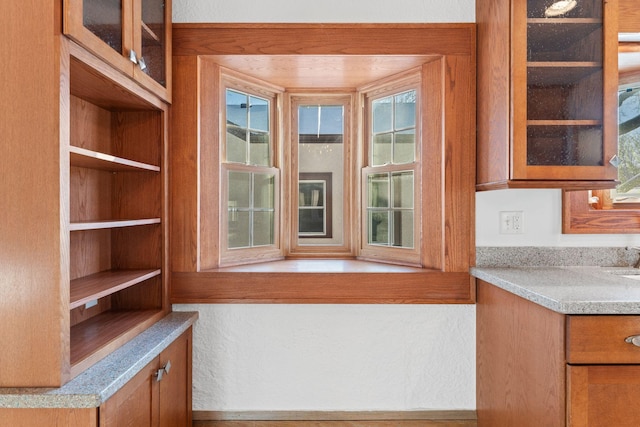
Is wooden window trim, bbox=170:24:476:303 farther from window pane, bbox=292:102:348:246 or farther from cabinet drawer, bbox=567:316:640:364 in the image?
cabinet drawer, bbox=567:316:640:364

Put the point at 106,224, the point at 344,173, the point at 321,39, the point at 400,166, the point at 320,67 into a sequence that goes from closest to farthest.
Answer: the point at 106,224
the point at 321,39
the point at 320,67
the point at 400,166
the point at 344,173

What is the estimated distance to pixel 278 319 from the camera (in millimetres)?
1969

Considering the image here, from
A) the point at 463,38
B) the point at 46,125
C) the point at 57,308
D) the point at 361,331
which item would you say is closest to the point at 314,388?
the point at 361,331

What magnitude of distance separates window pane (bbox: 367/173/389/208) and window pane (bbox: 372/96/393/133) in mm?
287

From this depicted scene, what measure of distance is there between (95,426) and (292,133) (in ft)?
5.85

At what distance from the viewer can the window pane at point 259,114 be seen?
227 centimetres

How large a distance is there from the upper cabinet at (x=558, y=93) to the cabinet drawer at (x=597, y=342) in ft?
2.02

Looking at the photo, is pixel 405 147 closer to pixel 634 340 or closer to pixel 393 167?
pixel 393 167

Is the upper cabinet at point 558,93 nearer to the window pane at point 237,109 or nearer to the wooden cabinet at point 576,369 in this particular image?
the wooden cabinet at point 576,369

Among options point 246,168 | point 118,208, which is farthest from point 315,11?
point 118,208

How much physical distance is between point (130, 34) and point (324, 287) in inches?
54.8

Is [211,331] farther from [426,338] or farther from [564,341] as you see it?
[564,341]

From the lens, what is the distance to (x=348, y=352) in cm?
197

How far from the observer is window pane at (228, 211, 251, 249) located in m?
2.17
